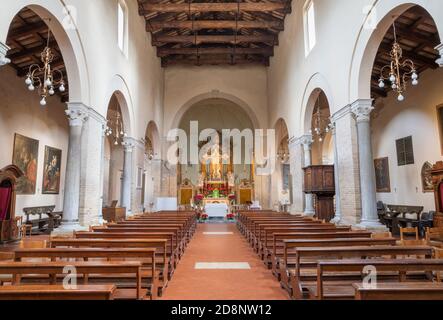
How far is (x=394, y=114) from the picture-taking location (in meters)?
13.6

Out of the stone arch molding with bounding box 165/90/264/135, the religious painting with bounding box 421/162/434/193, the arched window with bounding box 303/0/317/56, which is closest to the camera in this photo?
the religious painting with bounding box 421/162/434/193

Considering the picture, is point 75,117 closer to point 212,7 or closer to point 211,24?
point 212,7

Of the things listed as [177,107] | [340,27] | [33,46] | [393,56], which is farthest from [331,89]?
[177,107]

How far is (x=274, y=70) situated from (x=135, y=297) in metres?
16.5

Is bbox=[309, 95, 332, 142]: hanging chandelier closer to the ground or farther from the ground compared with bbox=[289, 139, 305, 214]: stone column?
farther from the ground

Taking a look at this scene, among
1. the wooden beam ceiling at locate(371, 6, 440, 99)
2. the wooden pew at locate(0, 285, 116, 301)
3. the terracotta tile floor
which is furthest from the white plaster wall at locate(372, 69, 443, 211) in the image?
the wooden pew at locate(0, 285, 116, 301)

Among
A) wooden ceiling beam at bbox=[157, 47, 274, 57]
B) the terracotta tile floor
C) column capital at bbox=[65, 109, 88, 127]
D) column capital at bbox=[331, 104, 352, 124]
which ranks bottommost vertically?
the terracotta tile floor

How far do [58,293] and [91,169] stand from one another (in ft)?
22.4

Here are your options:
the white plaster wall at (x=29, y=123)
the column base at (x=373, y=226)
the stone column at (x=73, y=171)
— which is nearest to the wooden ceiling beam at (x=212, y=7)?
the white plaster wall at (x=29, y=123)

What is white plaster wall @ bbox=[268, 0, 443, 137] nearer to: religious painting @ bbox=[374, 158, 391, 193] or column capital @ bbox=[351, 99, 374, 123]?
column capital @ bbox=[351, 99, 374, 123]

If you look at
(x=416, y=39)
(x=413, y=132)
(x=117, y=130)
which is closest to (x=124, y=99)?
(x=117, y=130)

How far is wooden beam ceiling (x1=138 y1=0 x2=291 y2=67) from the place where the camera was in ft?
45.1

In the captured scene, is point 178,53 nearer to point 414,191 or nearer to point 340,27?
point 340,27

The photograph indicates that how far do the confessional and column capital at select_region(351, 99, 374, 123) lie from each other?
33.0 ft
